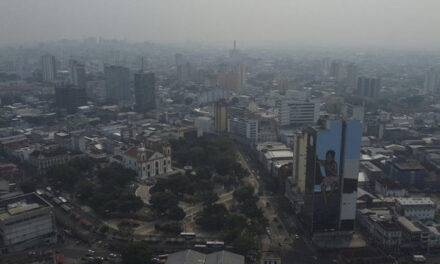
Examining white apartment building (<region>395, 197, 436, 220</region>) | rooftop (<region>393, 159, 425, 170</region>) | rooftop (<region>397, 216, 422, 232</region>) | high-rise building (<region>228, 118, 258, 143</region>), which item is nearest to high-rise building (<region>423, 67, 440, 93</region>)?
high-rise building (<region>228, 118, 258, 143</region>)

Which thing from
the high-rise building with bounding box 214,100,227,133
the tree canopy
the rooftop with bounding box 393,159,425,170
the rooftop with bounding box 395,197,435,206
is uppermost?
the high-rise building with bounding box 214,100,227,133

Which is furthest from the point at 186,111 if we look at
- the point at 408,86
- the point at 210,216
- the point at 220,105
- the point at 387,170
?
the point at 408,86

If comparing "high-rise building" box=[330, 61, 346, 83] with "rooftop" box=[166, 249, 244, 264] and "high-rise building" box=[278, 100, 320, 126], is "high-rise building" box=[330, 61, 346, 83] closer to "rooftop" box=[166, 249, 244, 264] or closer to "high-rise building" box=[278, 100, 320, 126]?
"high-rise building" box=[278, 100, 320, 126]

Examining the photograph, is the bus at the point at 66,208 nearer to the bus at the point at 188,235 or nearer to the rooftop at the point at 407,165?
the bus at the point at 188,235

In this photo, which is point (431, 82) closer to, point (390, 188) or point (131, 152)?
point (390, 188)

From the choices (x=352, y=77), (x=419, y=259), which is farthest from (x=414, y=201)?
(x=352, y=77)

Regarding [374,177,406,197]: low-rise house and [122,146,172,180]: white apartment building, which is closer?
[374,177,406,197]: low-rise house

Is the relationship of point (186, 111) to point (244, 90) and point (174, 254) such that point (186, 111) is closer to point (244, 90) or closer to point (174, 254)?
point (244, 90)

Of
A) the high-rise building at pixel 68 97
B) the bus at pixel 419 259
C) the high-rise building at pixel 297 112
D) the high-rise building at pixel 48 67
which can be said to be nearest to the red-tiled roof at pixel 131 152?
the high-rise building at pixel 297 112
